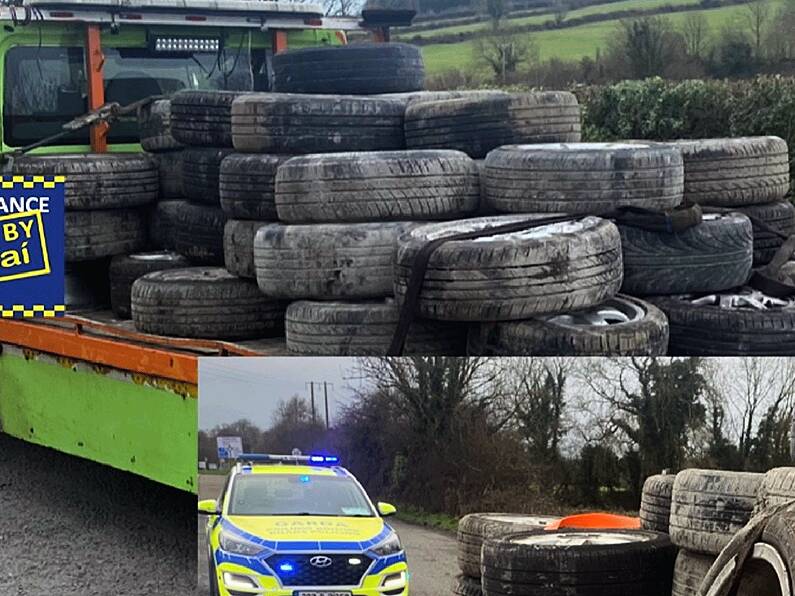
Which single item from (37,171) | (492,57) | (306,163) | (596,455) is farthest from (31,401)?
(492,57)

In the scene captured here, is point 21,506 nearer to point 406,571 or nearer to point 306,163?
point 306,163

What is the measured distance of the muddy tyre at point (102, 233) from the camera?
6.81 meters

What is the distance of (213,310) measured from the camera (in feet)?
18.9

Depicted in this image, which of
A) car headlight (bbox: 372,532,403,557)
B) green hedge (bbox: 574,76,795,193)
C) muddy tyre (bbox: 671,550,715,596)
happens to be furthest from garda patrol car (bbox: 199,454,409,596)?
green hedge (bbox: 574,76,795,193)

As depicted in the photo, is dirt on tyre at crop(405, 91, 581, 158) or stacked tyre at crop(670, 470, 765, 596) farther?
dirt on tyre at crop(405, 91, 581, 158)

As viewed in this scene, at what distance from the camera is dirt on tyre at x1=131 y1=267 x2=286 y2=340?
5.77 meters

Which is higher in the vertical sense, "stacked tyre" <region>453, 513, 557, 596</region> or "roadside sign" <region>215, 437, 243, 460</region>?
"roadside sign" <region>215, 437, 243, 460</region>

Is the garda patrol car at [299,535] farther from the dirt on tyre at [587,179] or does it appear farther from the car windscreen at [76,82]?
the car windscreen at [76,82]

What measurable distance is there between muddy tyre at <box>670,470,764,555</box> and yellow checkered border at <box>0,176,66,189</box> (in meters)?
3.67

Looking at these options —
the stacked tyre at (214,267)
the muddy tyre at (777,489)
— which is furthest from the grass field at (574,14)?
the muddy tyre at (777,489)

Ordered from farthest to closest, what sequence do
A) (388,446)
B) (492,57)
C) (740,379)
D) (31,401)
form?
1. (492,57)
2. (31,401)
3. (388,446)
4. (740,379)

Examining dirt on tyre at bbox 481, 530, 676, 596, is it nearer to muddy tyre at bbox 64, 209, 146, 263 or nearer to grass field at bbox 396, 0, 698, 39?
muddy tyre at bbox 64, 209, 146, 263

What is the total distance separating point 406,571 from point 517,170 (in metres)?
1.78

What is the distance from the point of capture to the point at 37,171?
22.3ft
